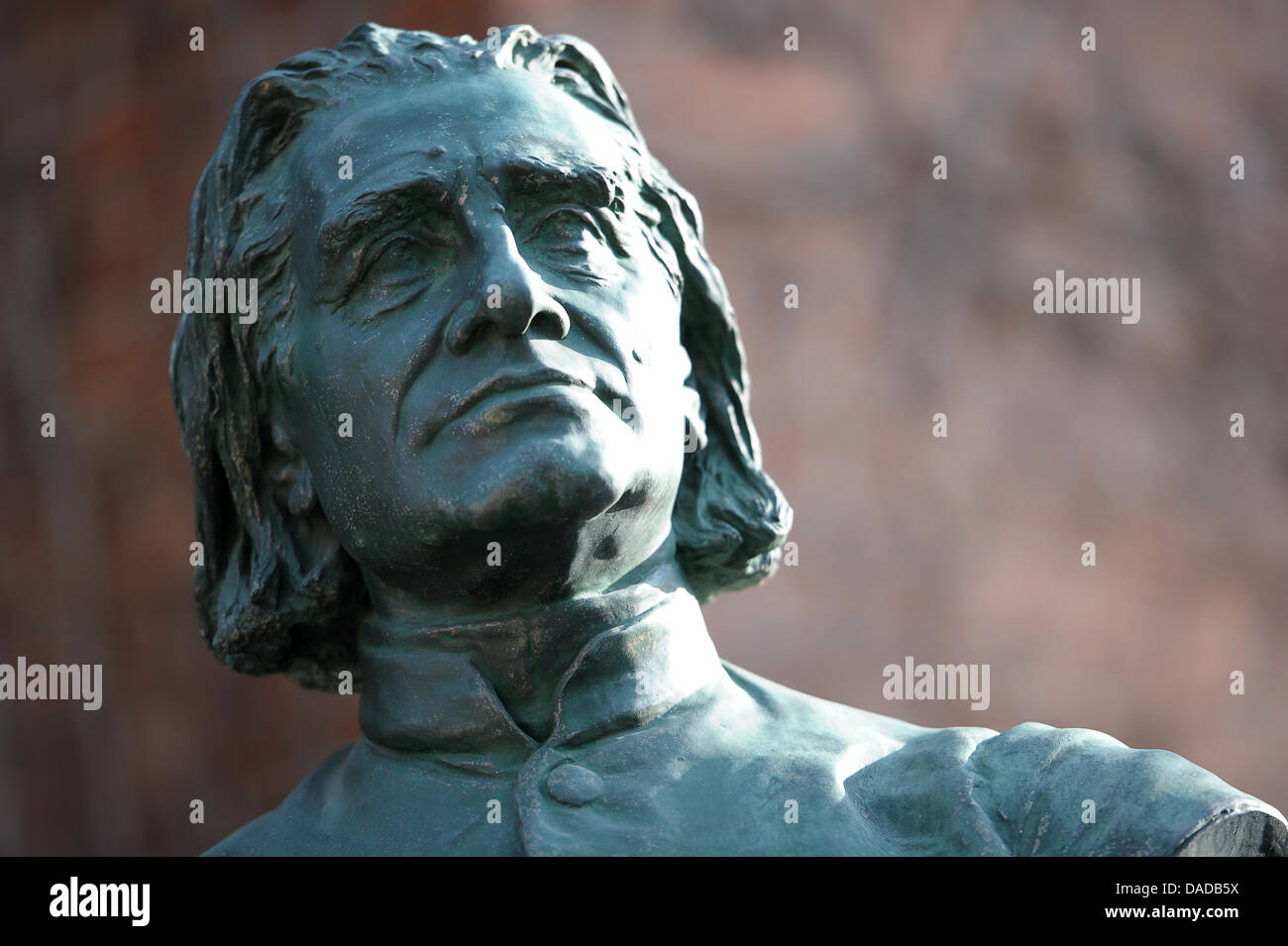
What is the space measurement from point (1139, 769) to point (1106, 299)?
3.80 meters

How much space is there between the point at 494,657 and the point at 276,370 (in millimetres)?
528

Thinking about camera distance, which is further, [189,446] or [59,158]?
[59,158]

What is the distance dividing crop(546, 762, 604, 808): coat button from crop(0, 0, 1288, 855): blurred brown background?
3.14m

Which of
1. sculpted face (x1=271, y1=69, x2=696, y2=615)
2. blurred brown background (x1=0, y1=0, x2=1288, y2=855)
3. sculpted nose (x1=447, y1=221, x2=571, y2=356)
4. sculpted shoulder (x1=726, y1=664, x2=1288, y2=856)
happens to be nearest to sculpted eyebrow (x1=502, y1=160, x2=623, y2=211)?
sculpted face (x1=271, y1=69, x2=696, y2=615)

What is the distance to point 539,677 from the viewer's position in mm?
2627

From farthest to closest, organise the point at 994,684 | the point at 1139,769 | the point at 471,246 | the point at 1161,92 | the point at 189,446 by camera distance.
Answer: the point at 1161,92, the point at 994,684, the point at 189,446, the point at 471,246, the point at 1139,769

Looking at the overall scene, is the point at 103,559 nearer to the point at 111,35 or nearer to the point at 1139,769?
the point at 111,35

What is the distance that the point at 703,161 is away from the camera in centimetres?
568

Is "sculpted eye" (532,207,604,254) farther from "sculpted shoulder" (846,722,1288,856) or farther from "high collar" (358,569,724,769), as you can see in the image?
"sculpted shoulder" (846,722,1288,856)

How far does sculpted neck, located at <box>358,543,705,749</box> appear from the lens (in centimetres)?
261

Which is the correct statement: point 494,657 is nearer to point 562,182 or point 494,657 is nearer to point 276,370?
point 276,370

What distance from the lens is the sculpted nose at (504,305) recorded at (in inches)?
97.8

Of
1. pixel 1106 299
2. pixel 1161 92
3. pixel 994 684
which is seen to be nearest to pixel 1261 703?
pixel 994 684

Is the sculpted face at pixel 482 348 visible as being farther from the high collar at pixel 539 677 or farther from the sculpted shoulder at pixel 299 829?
the sculpted shoulder at pixel 299 829
